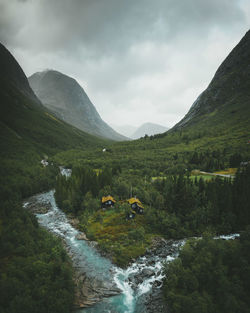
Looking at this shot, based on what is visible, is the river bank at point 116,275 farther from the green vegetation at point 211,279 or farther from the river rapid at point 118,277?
the green vegetation at point 211,279

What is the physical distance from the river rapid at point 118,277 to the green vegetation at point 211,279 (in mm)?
3697

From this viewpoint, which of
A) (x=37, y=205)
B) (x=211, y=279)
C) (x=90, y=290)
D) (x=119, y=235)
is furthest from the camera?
(x=37, y=205)

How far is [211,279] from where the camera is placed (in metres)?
28.6

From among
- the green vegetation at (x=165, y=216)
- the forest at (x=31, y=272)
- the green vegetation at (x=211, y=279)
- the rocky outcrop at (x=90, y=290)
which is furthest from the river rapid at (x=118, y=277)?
the forest at (x=31, y=272)

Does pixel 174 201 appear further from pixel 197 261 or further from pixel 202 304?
pixel 202 304

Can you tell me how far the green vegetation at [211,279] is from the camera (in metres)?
25.3

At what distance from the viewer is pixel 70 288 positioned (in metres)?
28.0

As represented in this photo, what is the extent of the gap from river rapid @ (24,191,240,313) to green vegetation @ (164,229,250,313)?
3.70 metres

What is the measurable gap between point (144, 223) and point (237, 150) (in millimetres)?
103721

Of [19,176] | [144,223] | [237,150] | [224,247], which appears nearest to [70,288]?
[224,247]

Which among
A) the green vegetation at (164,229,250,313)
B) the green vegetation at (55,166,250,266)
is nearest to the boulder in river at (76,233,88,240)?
the green vegetation at (55,166,250,266)

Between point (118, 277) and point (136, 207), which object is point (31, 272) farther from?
point (136, 207)

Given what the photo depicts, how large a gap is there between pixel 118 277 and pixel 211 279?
16.4 m

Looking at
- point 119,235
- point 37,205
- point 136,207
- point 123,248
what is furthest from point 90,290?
point 37,205
